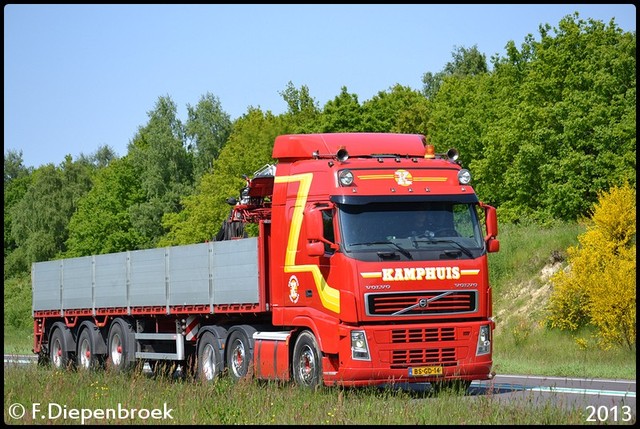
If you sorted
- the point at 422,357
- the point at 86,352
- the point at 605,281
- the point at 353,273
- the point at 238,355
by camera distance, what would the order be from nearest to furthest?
the point at 353,273
the point at 422,357
the point at 238,355
the point at 86,352
the point at 605,281

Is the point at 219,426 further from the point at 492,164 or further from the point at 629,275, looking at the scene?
the point at 492,164

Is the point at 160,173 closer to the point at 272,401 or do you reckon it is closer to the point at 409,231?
the point at 409,231

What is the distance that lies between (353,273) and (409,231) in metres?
1.17

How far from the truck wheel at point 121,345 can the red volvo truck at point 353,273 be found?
3.67 meters

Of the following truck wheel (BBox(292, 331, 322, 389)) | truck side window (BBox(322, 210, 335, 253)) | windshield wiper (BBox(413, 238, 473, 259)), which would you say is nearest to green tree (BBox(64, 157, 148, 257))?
truck wheel (BBox(292, 331, 322, 389))

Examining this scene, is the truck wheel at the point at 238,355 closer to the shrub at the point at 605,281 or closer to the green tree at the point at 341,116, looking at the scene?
the shrub at the point at 605,281

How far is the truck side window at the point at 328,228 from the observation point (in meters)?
17.4

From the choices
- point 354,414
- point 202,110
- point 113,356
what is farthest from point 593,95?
point 202,110

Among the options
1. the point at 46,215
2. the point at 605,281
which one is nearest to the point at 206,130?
the point at 46,215

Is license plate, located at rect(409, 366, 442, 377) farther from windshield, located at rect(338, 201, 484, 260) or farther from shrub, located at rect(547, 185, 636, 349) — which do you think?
shrub, located at rect(547, 185, 636, 349)

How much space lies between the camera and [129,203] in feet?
299

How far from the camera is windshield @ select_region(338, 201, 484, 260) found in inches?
672

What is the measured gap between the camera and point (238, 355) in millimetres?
20031
